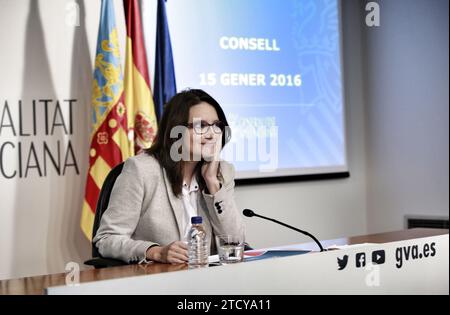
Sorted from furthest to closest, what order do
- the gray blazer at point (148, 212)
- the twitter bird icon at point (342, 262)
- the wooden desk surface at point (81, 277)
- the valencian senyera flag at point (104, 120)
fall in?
the valencian senyera flag at point (104, 120)
the gray blazer at point (148, 212)
the twitter bird icon at point (342, 262)
the wooden desk surface at point (81, 277)

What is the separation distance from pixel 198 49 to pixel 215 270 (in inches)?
106

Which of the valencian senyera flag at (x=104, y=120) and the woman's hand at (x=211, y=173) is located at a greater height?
the valencian senyera flag at (x=104, y=120)

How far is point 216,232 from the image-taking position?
2.83m

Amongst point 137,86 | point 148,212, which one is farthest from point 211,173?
point 137,86

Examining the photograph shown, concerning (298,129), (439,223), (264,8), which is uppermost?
(264,8)

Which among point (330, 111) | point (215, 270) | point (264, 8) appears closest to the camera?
point (215, 270)

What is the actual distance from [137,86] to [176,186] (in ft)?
4.68

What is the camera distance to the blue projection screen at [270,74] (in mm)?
4465

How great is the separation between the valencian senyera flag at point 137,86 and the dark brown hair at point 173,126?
45.9 inches

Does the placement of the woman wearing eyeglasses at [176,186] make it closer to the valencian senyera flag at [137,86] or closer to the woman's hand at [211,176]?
the woman's hand at [211,176]

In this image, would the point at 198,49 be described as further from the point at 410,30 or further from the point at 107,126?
the point at 410,30

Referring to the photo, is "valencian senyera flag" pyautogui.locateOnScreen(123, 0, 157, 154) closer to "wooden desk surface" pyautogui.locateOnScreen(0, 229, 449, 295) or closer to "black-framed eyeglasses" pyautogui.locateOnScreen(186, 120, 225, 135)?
"black-framed eyeglasses" pyautogui.locateOnScreen(186, 120, 225, 135)

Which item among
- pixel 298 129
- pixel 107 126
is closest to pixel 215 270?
pixel 107 126

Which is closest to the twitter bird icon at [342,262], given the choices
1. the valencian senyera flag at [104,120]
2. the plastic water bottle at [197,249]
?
the plastic water bottle at [197,249]
